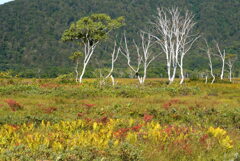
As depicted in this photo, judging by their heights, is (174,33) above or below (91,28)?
below

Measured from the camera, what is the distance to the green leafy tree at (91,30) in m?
32.5

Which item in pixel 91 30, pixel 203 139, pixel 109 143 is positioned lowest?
pixel 203 139

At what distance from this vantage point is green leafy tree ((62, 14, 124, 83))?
107ft

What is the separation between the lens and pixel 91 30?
107 ft

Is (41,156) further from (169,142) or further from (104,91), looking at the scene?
(104,91)

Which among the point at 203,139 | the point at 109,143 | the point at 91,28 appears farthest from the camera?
the point at 91,28

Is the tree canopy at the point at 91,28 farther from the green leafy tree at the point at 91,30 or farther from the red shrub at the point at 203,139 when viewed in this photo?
the red shrub at the point at 203,139

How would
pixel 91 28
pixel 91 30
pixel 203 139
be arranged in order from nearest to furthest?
pixel 203 139, pixel 91 28, pixel 91 30

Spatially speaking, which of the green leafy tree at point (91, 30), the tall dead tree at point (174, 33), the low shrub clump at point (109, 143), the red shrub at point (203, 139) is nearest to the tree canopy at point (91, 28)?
the green leafy tree at point (91, 30)

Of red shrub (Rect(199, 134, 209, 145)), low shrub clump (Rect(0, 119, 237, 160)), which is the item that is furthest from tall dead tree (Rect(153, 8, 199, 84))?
low shrub clump (Rect(0, 119, 237, 160))

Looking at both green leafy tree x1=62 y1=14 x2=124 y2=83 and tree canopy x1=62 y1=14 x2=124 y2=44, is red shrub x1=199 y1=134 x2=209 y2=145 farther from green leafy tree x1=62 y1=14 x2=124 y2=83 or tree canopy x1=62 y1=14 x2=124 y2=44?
tree canopy x1=62 y1=14 x2=124 y2=44

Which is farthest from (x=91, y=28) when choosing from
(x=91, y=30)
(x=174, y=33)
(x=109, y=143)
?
(x=109, y=143)

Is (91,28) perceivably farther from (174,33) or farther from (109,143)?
(109,143)

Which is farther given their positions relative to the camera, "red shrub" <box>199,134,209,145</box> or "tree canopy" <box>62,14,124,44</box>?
"tree canopy" <box>62,14,124,44</box>
